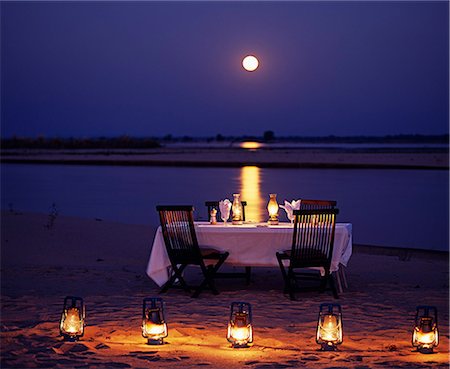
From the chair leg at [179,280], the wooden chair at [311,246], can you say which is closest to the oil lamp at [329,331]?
the wooden chair at [311,246]

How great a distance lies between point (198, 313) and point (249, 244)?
47.6 inches

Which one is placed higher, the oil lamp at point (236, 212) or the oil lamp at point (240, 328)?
the oil lamp at point (236, 212)

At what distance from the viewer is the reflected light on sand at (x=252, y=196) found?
1426 cm

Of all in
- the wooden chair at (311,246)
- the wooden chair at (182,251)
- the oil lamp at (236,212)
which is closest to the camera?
the wooden chair at (311,246)

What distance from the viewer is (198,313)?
6.01 metres

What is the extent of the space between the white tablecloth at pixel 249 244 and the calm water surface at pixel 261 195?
4938 mm

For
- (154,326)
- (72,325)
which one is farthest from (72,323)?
(154,326)

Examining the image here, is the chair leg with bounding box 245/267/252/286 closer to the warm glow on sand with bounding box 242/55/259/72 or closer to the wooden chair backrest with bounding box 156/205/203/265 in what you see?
the wooden chair backrest with bounding box 156/205/203/265

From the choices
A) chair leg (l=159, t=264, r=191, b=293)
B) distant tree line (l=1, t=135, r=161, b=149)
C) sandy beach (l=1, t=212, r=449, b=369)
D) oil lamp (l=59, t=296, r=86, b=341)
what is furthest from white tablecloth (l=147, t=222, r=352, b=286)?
distant tree line (l=1, t=135, r=161, b=149)

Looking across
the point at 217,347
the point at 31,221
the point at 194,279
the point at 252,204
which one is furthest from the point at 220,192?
the point at 217,347

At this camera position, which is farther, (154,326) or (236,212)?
(236,212)

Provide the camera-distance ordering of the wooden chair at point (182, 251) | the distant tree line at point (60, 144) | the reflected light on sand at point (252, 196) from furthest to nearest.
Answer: the distant tree line at point (60, 144) → the reflected light on sand at point (252, 196) → the wooden chair at point (182, 251)

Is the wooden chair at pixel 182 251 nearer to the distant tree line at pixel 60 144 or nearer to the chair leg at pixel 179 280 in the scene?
the chair leg at pixel 179 280

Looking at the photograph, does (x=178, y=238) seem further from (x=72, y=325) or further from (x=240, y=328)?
(x=240, y=328)
